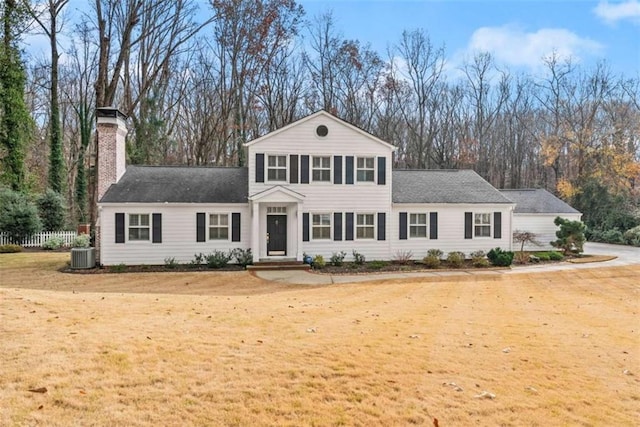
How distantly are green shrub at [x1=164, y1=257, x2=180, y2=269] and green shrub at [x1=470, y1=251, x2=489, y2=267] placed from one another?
1344 centimetres

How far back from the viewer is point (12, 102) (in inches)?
995

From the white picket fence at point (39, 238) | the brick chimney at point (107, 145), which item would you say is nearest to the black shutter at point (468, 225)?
the brick chimney at point (107, 145)

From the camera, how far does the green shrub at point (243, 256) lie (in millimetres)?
17923

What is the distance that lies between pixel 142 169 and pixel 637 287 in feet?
69.3

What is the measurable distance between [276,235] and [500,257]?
10.3 metres

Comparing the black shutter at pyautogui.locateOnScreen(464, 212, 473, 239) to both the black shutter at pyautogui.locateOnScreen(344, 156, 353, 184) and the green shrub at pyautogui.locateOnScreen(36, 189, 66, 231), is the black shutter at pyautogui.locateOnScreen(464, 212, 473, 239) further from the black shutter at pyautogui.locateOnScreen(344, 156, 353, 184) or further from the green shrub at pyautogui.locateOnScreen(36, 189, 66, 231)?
the green shrub at pyautogui.locateOnScreen(36, 189, 66, 231)

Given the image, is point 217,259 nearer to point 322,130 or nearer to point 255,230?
point 255,230

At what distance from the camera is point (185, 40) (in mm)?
28969

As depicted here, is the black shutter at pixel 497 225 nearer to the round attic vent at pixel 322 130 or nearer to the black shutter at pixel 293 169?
the round attic vent at pixel 322 130

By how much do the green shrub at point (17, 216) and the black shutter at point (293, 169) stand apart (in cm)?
1681

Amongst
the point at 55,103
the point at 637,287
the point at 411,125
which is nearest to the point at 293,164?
the point at 637,287

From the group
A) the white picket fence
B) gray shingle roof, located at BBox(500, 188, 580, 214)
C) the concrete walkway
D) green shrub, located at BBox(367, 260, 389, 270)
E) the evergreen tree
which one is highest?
the evergreen tree

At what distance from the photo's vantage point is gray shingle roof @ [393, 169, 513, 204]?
19766 millimetres

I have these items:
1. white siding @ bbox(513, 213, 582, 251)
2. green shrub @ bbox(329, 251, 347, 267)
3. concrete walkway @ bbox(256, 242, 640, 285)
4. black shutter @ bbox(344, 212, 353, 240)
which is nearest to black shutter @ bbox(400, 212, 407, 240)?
black shutter @ bbox(344, 212, 353, 240)
